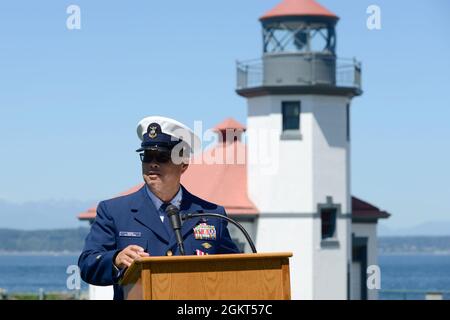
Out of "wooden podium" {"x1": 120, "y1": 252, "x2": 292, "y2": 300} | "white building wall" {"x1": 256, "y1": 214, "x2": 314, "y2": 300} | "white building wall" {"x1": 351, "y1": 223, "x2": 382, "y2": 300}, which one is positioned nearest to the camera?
"wooden podium" {"x1": 120, "y1": 252, "x2": 292, "y2": 300}

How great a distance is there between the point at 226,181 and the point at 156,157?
150 ft

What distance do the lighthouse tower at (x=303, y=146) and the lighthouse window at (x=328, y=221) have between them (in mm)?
33

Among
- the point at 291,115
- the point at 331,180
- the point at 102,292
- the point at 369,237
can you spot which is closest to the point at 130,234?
the point at 331,180

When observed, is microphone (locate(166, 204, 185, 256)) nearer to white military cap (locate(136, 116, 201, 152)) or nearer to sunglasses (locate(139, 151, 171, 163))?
sunglasses (locate(139, 151, 171, 163))

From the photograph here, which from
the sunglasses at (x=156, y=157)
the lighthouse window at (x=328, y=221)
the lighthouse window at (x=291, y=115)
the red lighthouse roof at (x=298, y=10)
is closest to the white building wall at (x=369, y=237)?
the lighthouse window at (x=328, y=221)

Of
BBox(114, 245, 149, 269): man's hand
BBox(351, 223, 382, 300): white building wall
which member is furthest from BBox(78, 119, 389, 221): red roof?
BBox(114, 245, 149, 269): man's hand

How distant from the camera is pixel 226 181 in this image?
52219mm

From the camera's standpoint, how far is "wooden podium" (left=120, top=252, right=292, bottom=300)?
548 centimetres

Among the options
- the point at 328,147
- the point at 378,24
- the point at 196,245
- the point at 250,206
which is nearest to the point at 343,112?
the point at 328,147

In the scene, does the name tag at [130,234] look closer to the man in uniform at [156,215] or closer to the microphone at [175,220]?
the man in uniform at [156,215]

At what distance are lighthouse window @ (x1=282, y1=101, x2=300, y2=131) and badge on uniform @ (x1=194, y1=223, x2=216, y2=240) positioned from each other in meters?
41.5

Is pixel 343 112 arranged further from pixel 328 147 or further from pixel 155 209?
pixel 155 209

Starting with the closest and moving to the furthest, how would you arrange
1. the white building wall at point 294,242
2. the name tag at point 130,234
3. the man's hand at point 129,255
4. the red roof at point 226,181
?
the man's hand at point 129,255
the name tag at point 130,234
the white building wall at point 294,242
the red roof at point 226,181

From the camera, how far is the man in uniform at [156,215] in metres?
6.48
